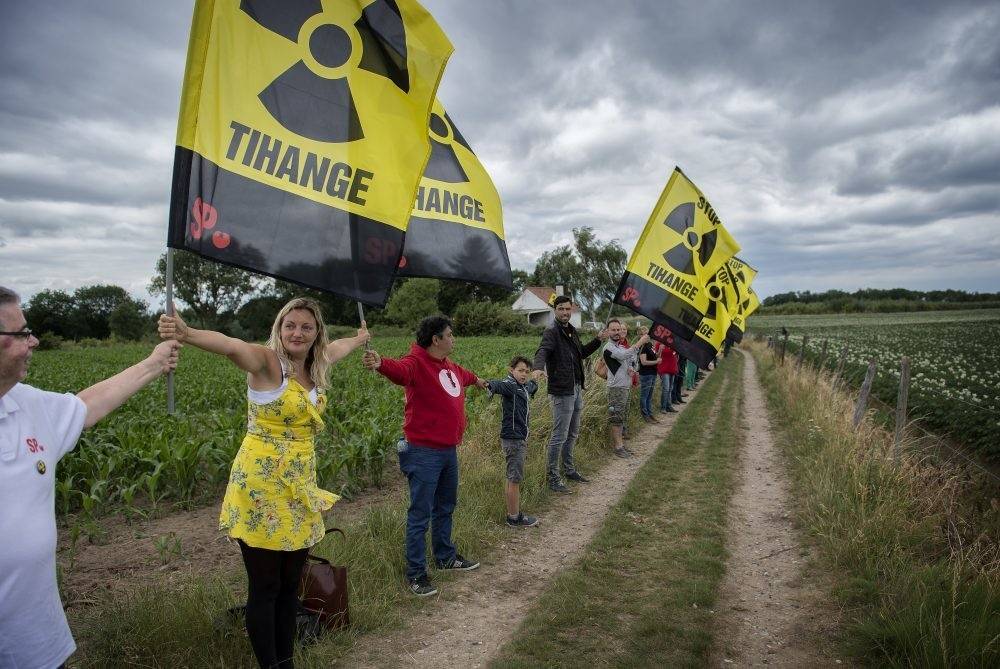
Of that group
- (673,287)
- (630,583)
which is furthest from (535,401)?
(630,583)

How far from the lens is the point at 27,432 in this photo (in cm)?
181

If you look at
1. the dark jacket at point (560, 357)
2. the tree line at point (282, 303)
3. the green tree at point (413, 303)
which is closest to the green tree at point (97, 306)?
the tree line at point (282, 303)

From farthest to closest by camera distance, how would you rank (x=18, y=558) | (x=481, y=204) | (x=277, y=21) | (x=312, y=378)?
(x=481, y=204), (x=277, y=21), (x=312, y=378), (x=18, y=558)

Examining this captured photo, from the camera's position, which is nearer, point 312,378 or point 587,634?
point 312,378

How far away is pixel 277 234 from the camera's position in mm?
3205

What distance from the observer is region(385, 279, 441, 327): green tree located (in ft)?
176

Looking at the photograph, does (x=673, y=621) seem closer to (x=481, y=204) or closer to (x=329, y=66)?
(x=481, y=204)

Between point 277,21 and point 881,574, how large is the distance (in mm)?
5703

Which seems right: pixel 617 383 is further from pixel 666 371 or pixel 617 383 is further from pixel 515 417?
pixel 666 371

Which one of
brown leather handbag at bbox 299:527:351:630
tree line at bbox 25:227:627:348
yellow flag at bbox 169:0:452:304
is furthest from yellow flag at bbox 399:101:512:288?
tree line at bbox 25:227:627:348

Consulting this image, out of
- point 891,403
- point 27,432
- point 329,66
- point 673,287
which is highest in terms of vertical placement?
point 329,66

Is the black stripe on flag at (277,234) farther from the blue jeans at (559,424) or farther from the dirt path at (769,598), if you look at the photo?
the blue jeans at (559,424)

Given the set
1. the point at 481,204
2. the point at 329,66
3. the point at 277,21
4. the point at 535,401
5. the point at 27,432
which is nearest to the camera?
the point at 27,432

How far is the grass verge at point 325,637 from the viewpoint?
319 cm
